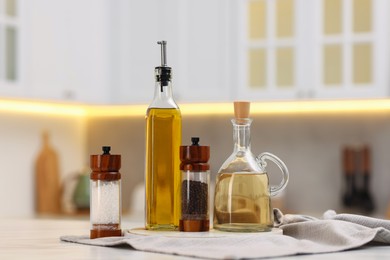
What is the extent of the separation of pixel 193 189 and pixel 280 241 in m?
0.22

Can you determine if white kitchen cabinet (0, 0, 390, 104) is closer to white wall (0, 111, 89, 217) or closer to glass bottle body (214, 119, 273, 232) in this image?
white wall (0, 111, 89, 217)

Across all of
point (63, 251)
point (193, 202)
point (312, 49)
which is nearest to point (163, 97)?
point (193, 202)

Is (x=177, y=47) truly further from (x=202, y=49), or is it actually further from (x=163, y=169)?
(x=163, y=169)

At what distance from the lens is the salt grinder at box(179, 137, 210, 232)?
1655 millimetres

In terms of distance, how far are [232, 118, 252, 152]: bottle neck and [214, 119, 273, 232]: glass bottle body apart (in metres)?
0.03

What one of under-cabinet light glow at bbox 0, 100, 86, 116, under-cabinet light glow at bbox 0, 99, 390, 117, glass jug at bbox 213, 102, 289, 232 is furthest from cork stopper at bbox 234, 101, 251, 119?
under-cabinet light glow at bbox 0, 100, 86, 116

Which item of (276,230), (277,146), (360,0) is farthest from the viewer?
(277,146)

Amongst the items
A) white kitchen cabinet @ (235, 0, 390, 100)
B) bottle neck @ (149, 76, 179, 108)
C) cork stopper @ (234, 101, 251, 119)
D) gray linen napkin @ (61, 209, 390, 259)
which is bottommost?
gray linen napkin @ (61, 209, 390, 259)

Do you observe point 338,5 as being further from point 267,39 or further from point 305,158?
point 305,158

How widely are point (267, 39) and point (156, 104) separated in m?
2.70

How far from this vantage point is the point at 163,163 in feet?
5.66

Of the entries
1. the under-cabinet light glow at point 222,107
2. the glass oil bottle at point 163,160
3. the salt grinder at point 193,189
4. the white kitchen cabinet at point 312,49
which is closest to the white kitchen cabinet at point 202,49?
the white kitchen cabinet at point 312,49

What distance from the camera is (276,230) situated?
5.51 ft

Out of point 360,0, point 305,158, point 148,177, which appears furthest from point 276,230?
Result: point 305,158
